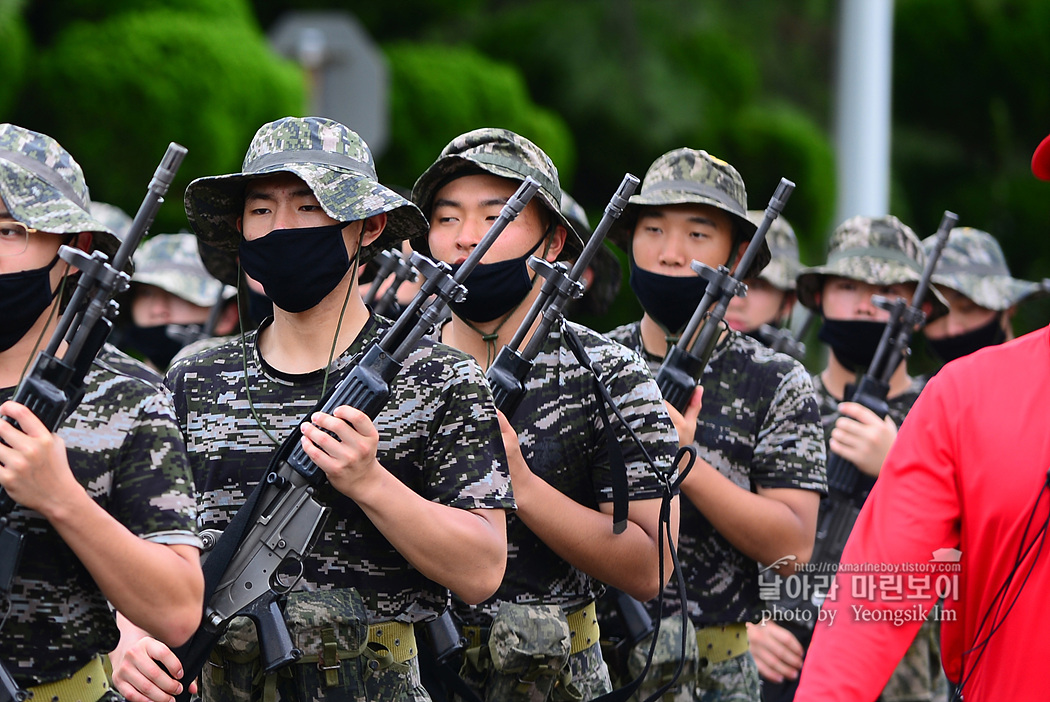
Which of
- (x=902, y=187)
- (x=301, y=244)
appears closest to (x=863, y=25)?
(x=902, y=187)

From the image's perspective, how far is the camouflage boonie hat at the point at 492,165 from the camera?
12.9 ft

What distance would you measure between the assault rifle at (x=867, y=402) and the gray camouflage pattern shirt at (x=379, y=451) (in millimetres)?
2563

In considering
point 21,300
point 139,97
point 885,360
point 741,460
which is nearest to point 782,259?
point 885,360

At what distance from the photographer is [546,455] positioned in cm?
385

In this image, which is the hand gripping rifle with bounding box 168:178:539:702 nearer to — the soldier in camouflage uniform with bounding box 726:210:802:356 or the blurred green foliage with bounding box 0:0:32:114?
the soldier in camouflage uniform with bounding box 726:210:802:356

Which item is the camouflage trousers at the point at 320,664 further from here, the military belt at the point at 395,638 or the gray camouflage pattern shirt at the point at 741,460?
the gray camouflage pattern shirt at the point at 741,460

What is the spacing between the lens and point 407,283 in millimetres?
5770

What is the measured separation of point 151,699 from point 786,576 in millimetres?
2304

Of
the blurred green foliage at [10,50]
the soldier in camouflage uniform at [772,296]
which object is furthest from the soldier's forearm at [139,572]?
the blurred green foliage at [10,50]

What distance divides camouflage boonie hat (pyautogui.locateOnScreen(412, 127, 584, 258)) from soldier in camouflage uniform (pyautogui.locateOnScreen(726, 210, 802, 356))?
2.51 m

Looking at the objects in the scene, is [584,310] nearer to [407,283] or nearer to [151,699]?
[407,283]

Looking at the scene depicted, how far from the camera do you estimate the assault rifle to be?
5445 millimetres

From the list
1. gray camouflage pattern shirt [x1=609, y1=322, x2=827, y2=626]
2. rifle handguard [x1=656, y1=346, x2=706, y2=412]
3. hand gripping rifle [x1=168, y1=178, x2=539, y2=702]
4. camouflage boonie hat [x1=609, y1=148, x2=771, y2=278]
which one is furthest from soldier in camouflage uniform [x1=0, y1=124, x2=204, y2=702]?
camouflage boonie hat [x1=609, y1=148, x2=771, y2=278]

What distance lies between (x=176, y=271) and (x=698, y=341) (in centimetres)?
358
